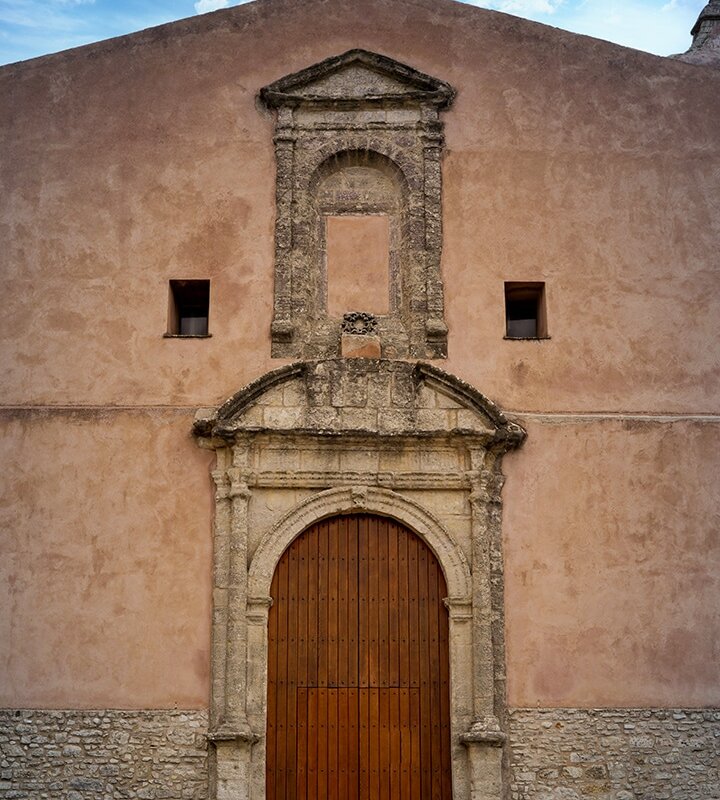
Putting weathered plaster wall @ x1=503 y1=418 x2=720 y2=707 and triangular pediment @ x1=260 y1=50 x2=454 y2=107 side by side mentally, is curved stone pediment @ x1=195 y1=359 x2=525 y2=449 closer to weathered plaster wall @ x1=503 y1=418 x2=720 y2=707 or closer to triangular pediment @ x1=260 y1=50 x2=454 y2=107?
weathered plaster wall @ x1=503 y1=418 x2=720 y2=707

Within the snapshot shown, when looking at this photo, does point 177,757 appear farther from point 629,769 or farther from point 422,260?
point 422,260

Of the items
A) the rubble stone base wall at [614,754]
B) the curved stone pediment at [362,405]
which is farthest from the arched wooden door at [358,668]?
the curved stone pediment at [362,405]

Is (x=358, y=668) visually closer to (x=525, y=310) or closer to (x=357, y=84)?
(x=525, y=310)

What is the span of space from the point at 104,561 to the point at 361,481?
89.5 inches

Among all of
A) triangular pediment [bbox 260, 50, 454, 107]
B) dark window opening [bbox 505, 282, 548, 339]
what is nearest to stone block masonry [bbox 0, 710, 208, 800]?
dark window opening [bbox 505, 282, 548, 339]

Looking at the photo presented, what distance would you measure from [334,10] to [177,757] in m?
7.03

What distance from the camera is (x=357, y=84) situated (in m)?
10.6

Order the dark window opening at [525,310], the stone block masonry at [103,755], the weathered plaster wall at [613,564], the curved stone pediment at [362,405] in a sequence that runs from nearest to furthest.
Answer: the stone block masonry at [103,755]
the weathered plaster wall at [613,564]
the curved stone pediment at [362,405]
the dark window opening at [525,310]

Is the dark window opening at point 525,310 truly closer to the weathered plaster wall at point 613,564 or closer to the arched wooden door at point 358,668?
the weathered plaster wall at point 613,564

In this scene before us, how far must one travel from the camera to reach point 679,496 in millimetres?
9531

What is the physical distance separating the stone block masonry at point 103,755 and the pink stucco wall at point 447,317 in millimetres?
165

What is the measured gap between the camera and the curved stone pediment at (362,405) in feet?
31.0

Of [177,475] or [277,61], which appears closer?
[177,475]

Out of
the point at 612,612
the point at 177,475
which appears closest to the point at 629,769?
the point at 612,612
